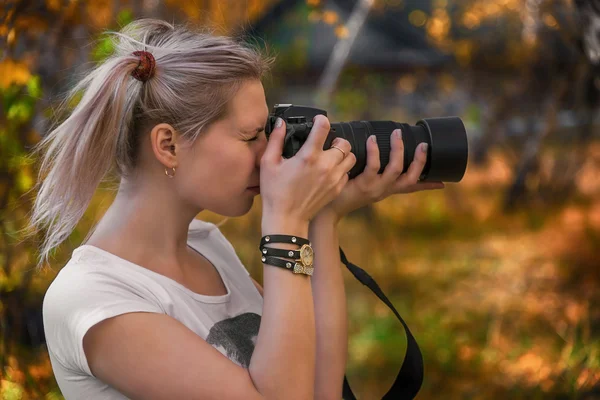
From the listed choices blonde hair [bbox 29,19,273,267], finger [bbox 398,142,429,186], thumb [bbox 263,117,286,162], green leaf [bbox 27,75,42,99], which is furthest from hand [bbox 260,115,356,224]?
green leaf [bbox 27,75,42,99]

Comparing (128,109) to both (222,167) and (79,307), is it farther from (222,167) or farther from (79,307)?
(79,307)

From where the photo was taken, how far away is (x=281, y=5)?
6.18 metres

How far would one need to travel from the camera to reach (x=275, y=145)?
1.23m

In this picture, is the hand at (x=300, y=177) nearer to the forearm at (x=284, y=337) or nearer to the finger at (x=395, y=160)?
the forearm at (x=284, y=337)

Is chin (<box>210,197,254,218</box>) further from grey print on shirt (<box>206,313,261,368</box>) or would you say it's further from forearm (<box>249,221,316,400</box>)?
grey print on shirt (<box>206,313,261,368</box>)

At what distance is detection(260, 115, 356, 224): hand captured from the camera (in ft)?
3.94

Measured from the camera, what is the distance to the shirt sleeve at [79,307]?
1.08 meters

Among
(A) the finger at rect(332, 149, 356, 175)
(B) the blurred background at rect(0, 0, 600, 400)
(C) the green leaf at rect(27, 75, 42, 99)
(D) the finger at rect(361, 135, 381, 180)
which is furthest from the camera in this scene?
(B) the blurred background at rect(0, 0, 600, 400)

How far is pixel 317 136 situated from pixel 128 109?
0.33m

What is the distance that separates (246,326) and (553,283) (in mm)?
3537

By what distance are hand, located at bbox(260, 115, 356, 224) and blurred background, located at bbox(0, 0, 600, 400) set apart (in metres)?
0.31

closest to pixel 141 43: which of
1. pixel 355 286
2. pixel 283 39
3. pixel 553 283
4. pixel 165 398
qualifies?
pixel 165 398

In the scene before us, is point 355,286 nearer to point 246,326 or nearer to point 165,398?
point 246,326

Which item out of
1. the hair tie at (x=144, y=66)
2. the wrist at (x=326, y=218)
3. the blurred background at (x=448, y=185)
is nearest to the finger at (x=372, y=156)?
the wrist at (x=326, y=218)
